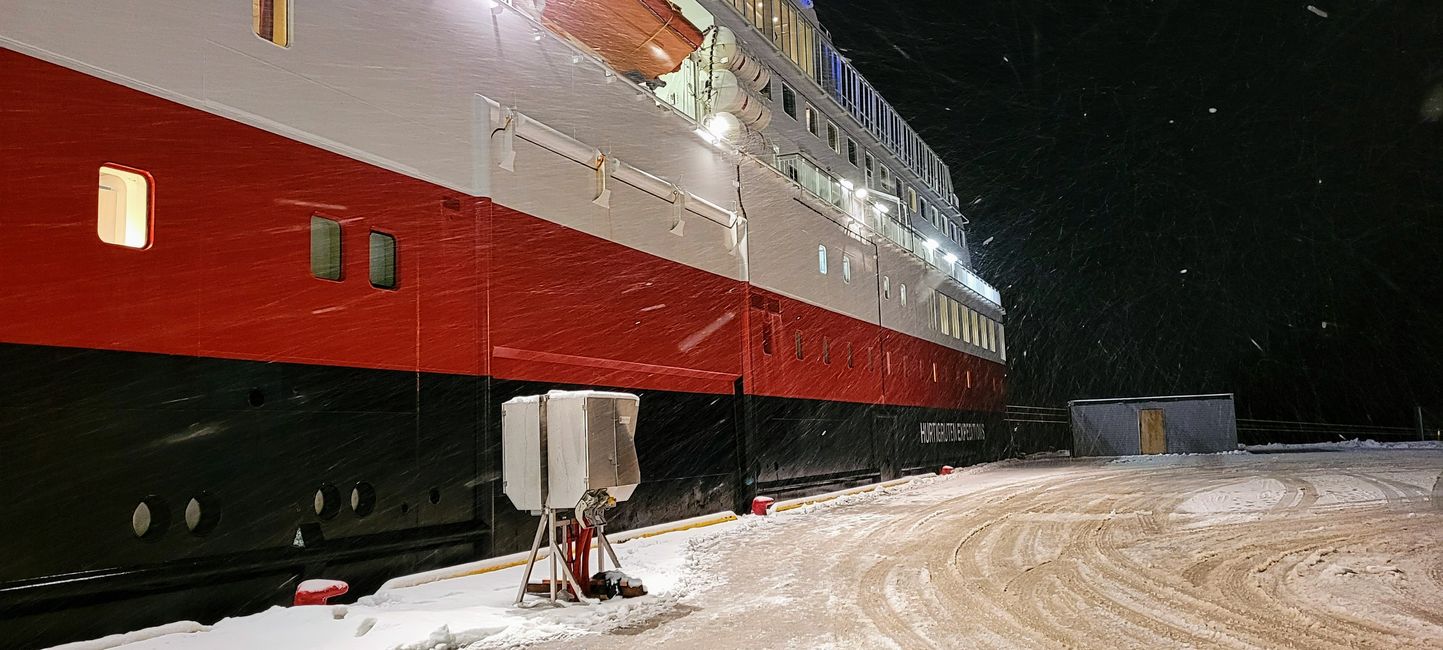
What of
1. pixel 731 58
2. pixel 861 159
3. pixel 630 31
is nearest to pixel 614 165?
pixel 630 31

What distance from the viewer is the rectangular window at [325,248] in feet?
24.6

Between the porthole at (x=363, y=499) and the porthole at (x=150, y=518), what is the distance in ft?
5.23

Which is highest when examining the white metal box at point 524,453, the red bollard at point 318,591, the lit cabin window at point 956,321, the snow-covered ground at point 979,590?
the lit cabin window at point 956,321

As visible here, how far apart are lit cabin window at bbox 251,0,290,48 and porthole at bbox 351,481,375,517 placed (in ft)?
12.2

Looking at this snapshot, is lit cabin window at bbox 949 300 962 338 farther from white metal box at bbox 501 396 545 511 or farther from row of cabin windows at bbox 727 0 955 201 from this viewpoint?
white metal box at bbox 501 396 545 511

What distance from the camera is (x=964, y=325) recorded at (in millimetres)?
32094

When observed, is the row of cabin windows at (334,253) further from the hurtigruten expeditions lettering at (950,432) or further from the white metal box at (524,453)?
the hurtigruten expeditions lettering at (950,432)

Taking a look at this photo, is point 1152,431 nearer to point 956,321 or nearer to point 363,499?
point 956,321

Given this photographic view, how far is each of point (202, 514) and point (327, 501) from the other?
1091mm

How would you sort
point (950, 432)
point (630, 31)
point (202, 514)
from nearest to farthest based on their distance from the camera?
point (202, 514)
point (630, 31)
point (950, 432)

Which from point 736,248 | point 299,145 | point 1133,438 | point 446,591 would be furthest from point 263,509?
point 1133,438

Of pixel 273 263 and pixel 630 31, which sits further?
pixel 630 31

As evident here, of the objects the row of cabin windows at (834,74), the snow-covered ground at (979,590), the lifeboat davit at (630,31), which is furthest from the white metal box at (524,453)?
the row of cabin windows at (834,74)

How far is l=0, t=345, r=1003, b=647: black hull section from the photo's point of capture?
5.56 metres
